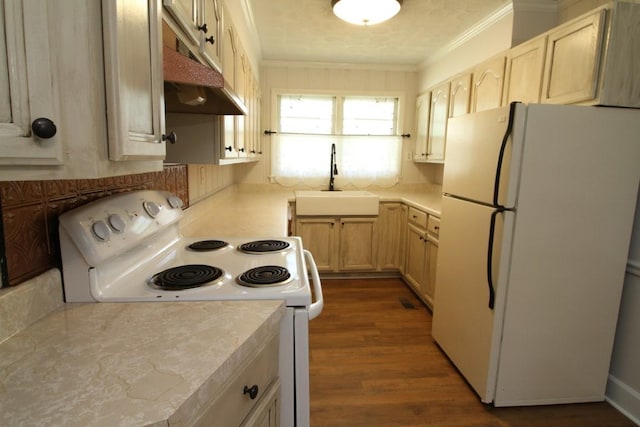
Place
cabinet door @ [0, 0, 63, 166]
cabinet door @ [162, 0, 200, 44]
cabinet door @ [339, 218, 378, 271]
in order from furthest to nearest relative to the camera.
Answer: cabinet door @ [339, 218, 378, 271] < cabinet door @ [162, 0, 200, 44] < cabinet door @ [0, 0, 63, 166]

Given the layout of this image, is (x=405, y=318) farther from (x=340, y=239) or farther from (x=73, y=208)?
(x=73, y=208)

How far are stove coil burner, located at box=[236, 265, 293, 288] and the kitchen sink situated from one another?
2365 mm

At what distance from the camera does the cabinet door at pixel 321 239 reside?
3.61 meters

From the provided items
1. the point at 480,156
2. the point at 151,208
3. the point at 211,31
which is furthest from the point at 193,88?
the point at 480,156

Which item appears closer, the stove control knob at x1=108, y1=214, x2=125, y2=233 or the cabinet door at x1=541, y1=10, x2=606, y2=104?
the stove control knob at x1=108, y1=214, x2=125, y2=233

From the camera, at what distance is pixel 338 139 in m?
4.09

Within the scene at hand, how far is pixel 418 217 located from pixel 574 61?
1708 mm

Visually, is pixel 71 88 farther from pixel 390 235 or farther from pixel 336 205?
pixel 390 235

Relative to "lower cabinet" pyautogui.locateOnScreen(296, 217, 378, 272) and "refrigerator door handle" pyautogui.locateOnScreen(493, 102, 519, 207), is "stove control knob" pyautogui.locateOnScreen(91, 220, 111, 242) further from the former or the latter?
"lower cabinet" pyautogui.locateOnScreen(296, 217, 378, 272)

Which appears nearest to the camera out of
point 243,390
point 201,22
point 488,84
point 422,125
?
point 243,390

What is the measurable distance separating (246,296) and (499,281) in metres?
1.35

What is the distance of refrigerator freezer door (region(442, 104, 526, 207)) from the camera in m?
1.65

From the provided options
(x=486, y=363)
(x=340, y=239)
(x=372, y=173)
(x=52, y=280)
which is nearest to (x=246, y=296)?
(x=52, y=280)

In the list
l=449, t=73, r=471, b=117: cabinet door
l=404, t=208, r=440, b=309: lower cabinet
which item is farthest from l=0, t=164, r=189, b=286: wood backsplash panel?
l=449, t=73, r=471, b=117: cabinet door
